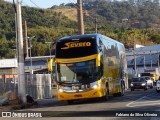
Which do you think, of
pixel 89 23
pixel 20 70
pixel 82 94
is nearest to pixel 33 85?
pixel 20 70

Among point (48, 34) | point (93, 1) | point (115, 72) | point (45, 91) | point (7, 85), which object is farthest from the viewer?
point (93, 1)

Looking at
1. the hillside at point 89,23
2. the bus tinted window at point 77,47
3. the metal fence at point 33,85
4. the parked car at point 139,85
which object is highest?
the hillside at point 89,23

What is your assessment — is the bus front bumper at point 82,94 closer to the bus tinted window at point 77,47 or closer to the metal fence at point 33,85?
the bus tinted window at point 77,47

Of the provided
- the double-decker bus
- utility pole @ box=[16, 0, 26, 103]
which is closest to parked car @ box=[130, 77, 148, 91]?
utility pole @ box=[16, 0, 26, 103]

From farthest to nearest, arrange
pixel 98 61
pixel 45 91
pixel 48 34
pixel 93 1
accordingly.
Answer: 1. pixel 93 1
2. pixel 48 34
3. pixel 45 91
4. pixel 98 61

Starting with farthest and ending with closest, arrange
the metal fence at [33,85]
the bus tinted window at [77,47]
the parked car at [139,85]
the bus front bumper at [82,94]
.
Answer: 1. the parked car at [139,85]
2. the metal fence at [33,85]
3. the bus tinted window at [77,47]
4. the bus front bumper at [82,94]

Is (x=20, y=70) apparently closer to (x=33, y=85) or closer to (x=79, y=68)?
(x=79, y=68)

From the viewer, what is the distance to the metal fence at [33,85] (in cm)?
3591

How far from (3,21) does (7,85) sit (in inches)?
3119

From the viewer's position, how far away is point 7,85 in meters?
36.2

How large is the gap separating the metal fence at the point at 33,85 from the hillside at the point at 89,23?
213ft

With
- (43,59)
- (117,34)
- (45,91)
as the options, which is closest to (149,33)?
(117,34)

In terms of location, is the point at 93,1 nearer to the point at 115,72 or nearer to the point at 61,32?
the point at 61,32

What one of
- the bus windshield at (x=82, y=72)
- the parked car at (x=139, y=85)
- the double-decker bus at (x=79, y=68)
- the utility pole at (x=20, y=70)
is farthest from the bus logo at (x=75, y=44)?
the parked car at (x=139, y=85)
